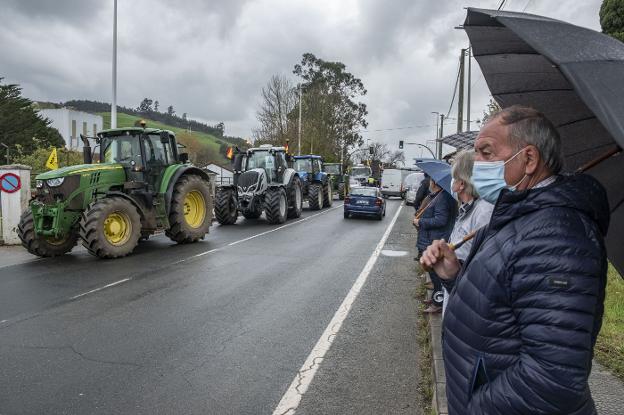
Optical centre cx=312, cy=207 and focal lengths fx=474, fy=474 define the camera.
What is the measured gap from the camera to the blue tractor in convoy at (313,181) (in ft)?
76.8

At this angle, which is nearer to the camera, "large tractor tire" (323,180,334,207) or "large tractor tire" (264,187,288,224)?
"large tractor tire" (264,187,288,224)

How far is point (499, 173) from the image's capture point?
1.84m

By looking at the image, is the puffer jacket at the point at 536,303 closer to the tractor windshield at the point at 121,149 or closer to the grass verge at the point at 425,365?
the grass verge at the point at 425,365

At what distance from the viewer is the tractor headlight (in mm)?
9250

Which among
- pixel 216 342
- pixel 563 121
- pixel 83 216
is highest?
pixel 563 121

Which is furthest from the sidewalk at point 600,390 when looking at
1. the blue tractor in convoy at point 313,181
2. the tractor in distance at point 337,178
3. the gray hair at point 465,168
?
the tractor in distance at point 337,178

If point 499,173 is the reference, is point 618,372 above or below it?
below

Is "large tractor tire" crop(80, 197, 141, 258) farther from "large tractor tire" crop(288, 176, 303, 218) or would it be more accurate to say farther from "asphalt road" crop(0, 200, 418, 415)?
"large tractor tire" crop(288, 176, 303, 218)

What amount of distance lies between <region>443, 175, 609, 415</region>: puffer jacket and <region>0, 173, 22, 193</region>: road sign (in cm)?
1227

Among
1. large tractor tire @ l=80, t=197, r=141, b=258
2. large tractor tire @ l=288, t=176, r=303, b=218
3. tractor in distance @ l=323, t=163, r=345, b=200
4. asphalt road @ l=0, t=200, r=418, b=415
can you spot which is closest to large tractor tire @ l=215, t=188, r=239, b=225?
large tractor tire @ l=288, t=176, r=303, b=218

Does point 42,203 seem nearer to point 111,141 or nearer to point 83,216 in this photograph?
point 83,216

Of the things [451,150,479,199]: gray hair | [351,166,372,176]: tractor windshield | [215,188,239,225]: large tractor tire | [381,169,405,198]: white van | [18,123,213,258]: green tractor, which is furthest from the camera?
[351,166,372,176]: tractor windshield

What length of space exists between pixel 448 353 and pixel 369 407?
2.09 metres

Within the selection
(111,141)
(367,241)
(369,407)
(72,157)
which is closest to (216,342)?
(369,407)
